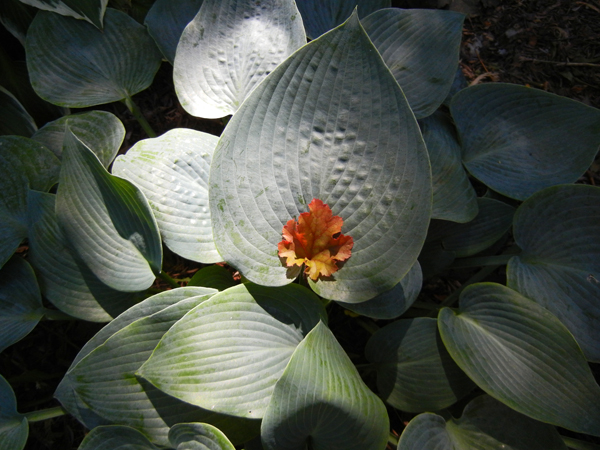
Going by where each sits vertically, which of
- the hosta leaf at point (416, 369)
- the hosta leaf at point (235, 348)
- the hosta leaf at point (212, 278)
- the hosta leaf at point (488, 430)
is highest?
the hosta leaf at point (235, 348)

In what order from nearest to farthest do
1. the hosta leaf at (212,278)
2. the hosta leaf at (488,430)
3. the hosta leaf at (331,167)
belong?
the hosta leaf at (331,167)
the hosta leaf at (488,430)
the hosta leaf at (212,278)

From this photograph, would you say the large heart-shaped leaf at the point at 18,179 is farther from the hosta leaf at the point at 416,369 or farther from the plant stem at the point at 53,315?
the hosta leaf at the point at 416,369

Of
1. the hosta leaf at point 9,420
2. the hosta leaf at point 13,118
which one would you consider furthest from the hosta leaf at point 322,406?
the hosta leaf at point 13,118

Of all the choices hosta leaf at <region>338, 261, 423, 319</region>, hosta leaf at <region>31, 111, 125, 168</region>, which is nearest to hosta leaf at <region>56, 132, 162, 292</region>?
hosta leaf at <region>31, 111, 125, 168</region>

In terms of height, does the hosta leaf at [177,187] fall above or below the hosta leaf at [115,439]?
above

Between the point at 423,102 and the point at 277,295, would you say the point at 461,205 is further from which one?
the point at 277,295

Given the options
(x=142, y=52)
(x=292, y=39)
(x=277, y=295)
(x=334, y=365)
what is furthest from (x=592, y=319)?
(x=142, y=52)
